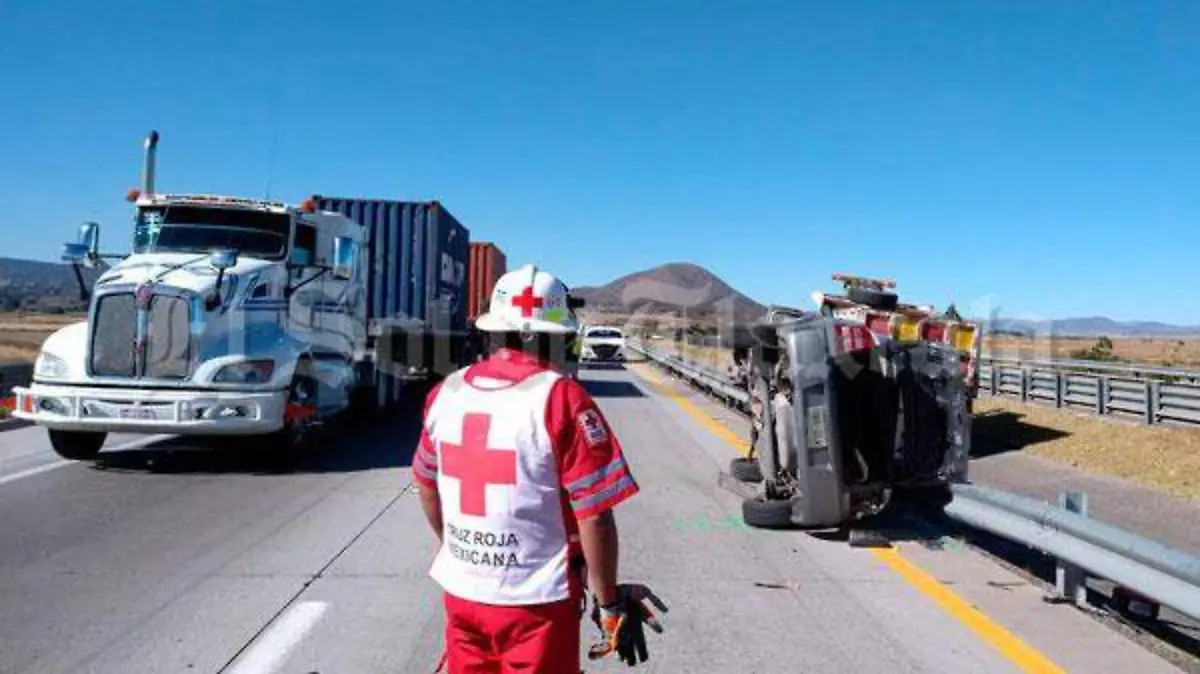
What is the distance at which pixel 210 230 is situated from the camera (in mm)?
12383

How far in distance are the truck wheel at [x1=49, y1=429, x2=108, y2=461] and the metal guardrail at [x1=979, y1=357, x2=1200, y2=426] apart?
1378 centimetres

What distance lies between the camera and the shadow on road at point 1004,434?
584 inches

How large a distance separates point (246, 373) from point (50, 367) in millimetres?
1977

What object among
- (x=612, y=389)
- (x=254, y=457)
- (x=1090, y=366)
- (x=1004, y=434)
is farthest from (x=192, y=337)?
(x=1090, y=366)

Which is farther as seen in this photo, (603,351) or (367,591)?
(603,351)

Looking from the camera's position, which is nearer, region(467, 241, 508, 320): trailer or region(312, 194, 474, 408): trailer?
region(312, 194, 474, 408): trailer

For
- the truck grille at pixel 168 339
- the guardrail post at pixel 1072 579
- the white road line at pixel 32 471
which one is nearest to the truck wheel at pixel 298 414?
the truck grille at pixel 168 339

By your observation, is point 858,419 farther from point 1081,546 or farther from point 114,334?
point 114,334

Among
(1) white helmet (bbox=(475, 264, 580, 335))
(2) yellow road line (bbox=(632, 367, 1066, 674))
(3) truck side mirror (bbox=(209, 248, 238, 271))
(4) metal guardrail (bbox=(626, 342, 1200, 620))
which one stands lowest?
(2) yellow road line (bbox=(632, 367, 1066, 674))

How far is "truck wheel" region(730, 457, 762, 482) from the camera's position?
991cm

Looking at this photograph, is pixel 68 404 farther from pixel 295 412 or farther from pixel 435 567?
pixel 435 567

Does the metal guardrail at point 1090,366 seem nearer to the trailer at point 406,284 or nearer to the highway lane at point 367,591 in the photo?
the trailer at point 406,284

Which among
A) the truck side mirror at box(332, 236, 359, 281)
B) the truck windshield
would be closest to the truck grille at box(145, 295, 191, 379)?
the truck windshield

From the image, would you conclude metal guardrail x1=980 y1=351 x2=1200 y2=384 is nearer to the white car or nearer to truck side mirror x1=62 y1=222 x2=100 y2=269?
the white car
